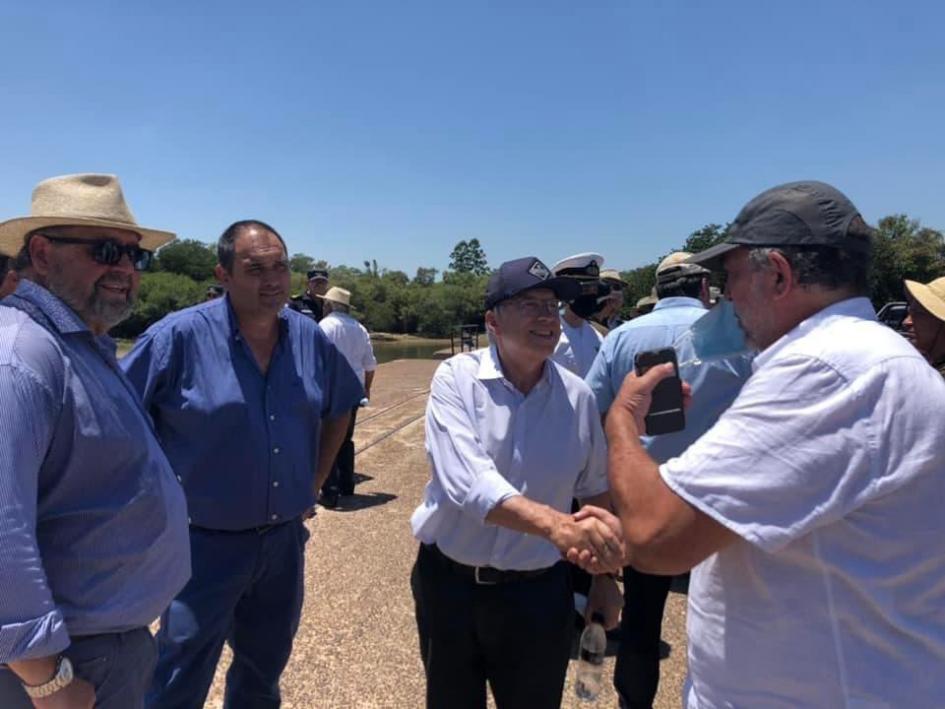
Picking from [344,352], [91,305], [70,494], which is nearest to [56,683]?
[70,494]

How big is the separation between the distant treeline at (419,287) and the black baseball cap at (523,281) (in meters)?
27.7

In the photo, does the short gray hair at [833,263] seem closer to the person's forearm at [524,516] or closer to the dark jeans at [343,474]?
the person's forearm at [524,516]

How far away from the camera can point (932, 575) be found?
1.33 metres

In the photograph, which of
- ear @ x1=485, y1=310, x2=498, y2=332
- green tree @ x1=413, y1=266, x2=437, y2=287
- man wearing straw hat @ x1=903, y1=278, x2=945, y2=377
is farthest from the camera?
green tree @ x1=413, y1=266, x2=437, y2=287

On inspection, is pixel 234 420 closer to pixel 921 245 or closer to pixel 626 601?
pixel 626 601

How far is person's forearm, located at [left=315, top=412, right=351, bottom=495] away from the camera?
3398mm

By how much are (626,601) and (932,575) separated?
2.11 metres

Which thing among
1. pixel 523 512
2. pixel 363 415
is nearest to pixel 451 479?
pixel 523 512

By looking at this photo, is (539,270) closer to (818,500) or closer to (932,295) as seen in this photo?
(818,500)

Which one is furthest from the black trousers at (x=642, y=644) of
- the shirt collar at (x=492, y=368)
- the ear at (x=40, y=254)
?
the ear at (x=40, y=254)

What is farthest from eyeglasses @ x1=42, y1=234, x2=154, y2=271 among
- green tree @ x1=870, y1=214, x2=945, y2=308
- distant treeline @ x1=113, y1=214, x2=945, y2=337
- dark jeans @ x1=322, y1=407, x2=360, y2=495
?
green tree @ x1=870, y1=214, x2=945, y2=308

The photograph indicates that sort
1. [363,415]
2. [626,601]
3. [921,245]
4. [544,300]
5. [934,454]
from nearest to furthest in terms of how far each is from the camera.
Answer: [934,454] → [544,300] → [626,601] → [363,415] → [921,245]

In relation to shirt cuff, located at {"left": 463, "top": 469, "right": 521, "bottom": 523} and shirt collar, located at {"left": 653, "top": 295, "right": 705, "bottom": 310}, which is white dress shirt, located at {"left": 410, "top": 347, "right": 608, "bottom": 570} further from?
shirt collar, located at {"left": 653, "top": 295, "right": 705, "bottom": 310}

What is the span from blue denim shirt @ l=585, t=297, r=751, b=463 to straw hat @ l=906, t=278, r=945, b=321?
3.37 feet
